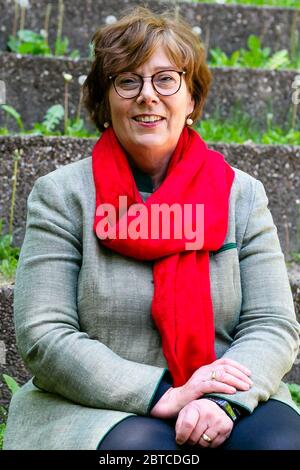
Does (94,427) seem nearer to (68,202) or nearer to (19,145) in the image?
(68,202)

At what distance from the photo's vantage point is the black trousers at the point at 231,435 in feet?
7.70

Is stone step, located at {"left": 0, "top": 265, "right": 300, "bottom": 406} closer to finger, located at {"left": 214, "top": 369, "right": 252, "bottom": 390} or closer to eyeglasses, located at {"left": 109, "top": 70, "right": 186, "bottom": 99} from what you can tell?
eyeglasses, located at {"left": 109, "top": 70, "right": 186, "bottom": 99}

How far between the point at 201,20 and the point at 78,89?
87cm

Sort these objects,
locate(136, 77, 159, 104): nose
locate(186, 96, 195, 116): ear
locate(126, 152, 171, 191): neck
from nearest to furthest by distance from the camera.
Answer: locate(136, 77, 159, 104): nose → locate(126, 152, 171, 191): neck → locate(186, 96, 195, 116): ear

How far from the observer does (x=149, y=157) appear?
279 cm

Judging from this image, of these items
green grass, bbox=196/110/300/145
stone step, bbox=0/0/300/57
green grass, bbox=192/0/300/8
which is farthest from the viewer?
green grass, bbox=192/0/300/8

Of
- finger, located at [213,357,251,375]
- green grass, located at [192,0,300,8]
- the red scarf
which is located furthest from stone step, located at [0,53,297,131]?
finger, located at [213,357,251,375]

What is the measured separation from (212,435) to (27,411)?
53 centimetres

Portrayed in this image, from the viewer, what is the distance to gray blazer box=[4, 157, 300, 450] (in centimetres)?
250

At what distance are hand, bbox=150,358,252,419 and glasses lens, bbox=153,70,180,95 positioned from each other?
0.76 m
